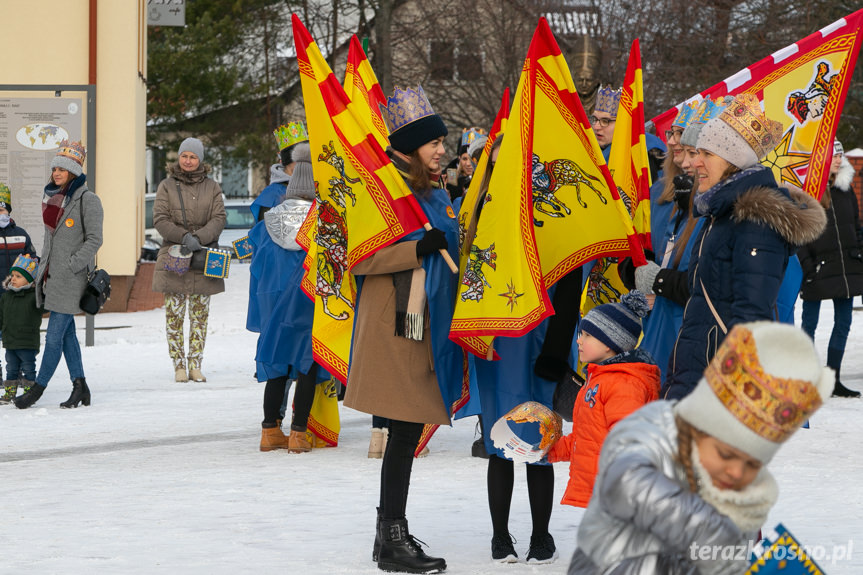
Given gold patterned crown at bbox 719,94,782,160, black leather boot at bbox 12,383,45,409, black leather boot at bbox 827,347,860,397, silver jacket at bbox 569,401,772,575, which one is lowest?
black leather boot at bbox 12,383,45,409

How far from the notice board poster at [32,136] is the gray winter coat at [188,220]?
3.12 meters

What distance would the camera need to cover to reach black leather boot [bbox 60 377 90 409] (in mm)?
8891

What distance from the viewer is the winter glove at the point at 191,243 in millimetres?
10266

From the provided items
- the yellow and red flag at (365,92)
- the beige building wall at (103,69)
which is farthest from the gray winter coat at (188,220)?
the yellow and red flag at (365,92)

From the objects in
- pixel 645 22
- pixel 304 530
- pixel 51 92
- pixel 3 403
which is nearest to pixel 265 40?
pixel 645 22

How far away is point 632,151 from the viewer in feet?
17.6

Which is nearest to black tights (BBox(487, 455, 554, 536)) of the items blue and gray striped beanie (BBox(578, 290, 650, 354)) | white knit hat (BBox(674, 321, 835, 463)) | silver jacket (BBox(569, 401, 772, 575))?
blue and gray striped beanie (BBox(578, 290, 650, 354))

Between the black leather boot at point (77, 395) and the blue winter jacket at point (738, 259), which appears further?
the black leather boot at point (77, 395)

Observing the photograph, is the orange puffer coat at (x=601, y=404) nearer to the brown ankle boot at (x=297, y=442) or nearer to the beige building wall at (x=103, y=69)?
the brown ankle boot at (x=297, y=442)

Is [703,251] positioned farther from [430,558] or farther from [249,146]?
[249,146]

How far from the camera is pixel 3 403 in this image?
9.12 m

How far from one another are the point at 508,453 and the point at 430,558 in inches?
20.4

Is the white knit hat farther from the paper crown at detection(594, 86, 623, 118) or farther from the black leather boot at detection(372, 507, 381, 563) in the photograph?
the paper crown at detection(594, 86, 623, 118)

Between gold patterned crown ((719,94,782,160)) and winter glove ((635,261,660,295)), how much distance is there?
0.81m
